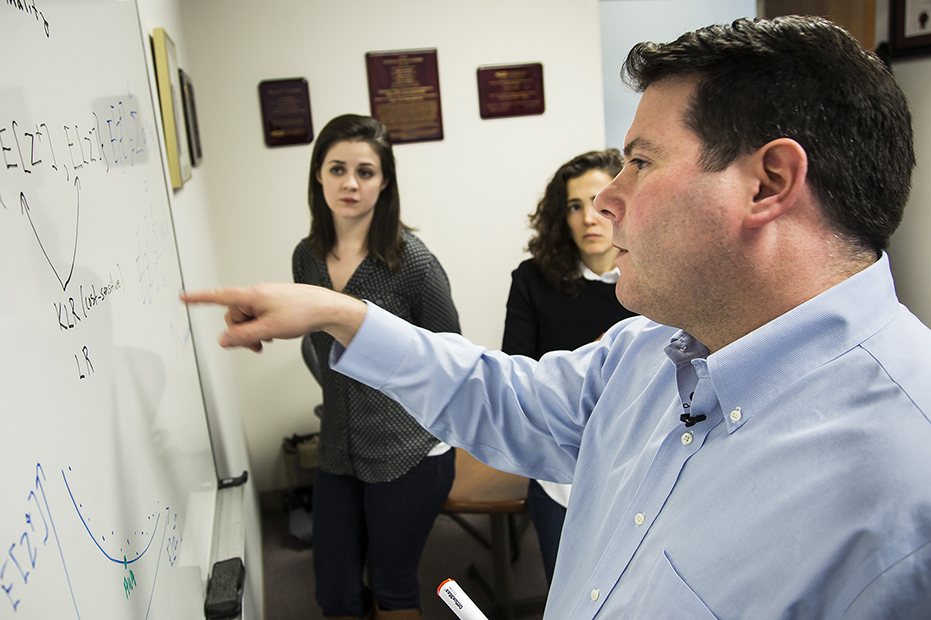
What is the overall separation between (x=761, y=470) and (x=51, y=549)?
0.63m

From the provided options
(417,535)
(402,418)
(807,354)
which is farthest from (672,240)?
(417,535)

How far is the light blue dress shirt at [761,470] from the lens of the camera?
0.55 meters

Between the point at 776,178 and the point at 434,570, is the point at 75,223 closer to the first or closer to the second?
the point at 776,178

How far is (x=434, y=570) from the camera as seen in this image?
2.66 m

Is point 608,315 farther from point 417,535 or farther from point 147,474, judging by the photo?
point 147,474

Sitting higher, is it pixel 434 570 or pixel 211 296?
pixel 211 296

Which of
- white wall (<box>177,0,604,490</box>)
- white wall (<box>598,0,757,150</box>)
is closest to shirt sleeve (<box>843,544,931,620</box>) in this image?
white wall (<box>177,0,604,490</box>)

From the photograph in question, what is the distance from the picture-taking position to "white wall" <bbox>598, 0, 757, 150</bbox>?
11.2ft

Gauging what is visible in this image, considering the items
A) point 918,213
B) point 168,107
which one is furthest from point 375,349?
point 918,213

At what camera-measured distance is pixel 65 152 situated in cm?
63

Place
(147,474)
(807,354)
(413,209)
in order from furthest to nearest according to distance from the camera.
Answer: (413,209) < (147,474) < (807,354)

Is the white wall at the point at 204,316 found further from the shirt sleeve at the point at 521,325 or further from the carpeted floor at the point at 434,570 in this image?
the shirt sleeve at the point at 521,325

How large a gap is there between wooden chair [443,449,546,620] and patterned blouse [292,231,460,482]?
0.99ft

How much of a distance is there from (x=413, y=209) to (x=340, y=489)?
166 cm
